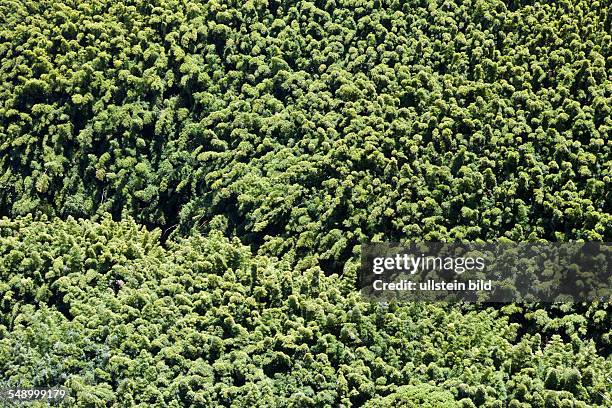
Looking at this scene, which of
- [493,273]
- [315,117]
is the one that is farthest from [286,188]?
[493,273]

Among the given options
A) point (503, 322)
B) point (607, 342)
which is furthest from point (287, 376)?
point (607, 342)

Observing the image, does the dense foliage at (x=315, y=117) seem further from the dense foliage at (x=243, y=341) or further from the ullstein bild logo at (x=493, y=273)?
the dense foliage at (x=243, y=341)

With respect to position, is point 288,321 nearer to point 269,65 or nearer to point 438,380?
point 438,380

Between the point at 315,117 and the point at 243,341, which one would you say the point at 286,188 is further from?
the point at 243,341

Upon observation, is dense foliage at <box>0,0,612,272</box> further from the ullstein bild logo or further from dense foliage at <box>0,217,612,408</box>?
dense foliage at <box>0,217,612,408</box>

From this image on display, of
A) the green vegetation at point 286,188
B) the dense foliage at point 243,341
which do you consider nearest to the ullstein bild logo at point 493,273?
the green vegetation at point 286,188

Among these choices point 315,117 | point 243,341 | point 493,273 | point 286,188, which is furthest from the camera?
point 315,117
